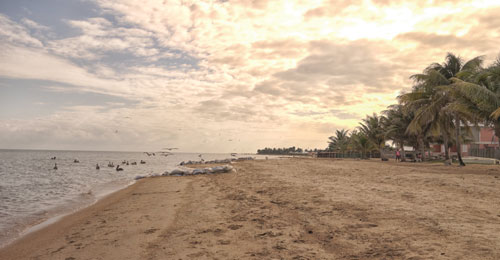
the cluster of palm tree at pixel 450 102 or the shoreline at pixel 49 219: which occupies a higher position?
the cluster of palm tree at pixel 450 102

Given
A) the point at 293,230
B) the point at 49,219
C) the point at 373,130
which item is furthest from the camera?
the point at 373,130

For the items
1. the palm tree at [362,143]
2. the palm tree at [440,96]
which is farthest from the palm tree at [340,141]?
the palm tree at [440,96]

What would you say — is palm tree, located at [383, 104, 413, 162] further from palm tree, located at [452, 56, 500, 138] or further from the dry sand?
the dry sand

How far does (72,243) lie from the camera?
591 centimetres

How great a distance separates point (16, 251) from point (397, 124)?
41.9m

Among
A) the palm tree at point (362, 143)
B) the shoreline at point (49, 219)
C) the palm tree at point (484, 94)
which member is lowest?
the shoreline at point (49, 219)

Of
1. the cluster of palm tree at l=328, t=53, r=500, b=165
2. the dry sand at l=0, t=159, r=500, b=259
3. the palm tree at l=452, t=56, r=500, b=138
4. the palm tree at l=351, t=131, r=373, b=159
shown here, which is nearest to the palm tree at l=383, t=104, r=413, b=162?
the cluster of palm tree at l=328, t=53, r=500, b=165

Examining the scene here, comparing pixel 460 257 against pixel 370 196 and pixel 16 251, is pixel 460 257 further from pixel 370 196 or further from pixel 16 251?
pixel 16 251

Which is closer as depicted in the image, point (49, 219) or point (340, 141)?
point (49, 219)

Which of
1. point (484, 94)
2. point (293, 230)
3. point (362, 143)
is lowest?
point (293, 230)

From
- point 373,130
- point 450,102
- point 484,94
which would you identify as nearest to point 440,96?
point 450,102

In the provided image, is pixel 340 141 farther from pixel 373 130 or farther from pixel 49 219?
pixel 49 219

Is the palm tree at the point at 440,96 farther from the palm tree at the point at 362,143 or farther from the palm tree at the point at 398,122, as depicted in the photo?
the palm tree at the point at 362,143

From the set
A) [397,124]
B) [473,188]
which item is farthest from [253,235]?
[397,124]
